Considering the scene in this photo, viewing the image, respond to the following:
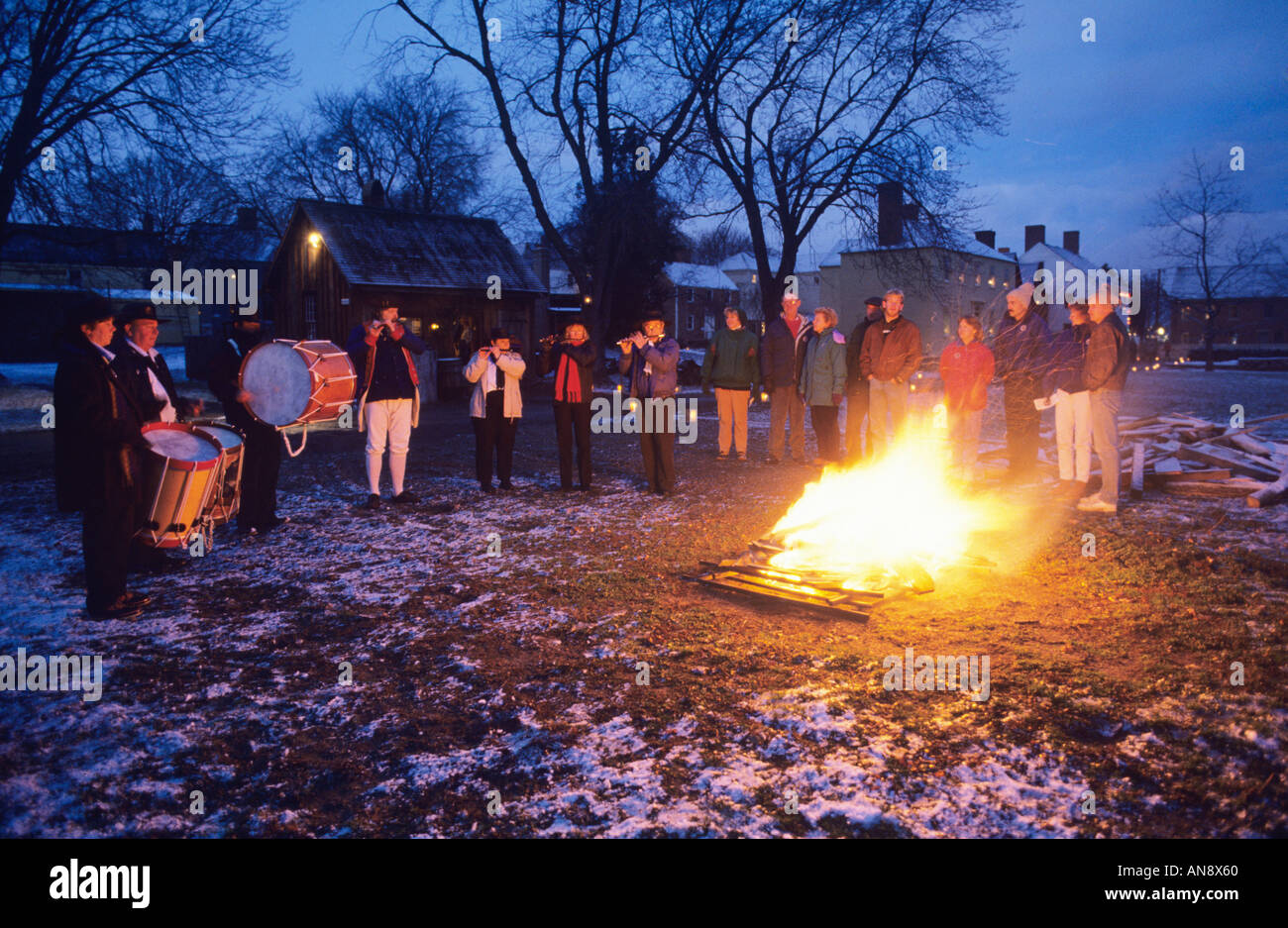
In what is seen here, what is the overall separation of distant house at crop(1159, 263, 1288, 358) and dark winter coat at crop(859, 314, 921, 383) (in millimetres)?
69956

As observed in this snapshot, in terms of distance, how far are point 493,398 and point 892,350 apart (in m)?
4.78

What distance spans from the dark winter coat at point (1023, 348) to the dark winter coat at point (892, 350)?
3.18ft

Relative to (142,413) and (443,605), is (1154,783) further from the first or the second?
(142,413)

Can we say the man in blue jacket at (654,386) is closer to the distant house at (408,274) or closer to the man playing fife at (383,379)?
the man playing fife at (383,379)

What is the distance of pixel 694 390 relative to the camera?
28.1 meters

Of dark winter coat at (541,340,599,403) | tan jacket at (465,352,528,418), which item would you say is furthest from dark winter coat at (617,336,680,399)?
tan jacket at (465,352,528,418)

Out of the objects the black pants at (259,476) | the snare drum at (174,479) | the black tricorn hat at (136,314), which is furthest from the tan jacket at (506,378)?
the snare drum at (174,479)

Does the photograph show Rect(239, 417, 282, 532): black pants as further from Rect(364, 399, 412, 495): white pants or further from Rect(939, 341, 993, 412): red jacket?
Rect(939, 341, 993, 412): red jacket

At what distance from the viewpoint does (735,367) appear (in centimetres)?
1140

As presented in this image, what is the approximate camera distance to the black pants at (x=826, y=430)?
10.7m
